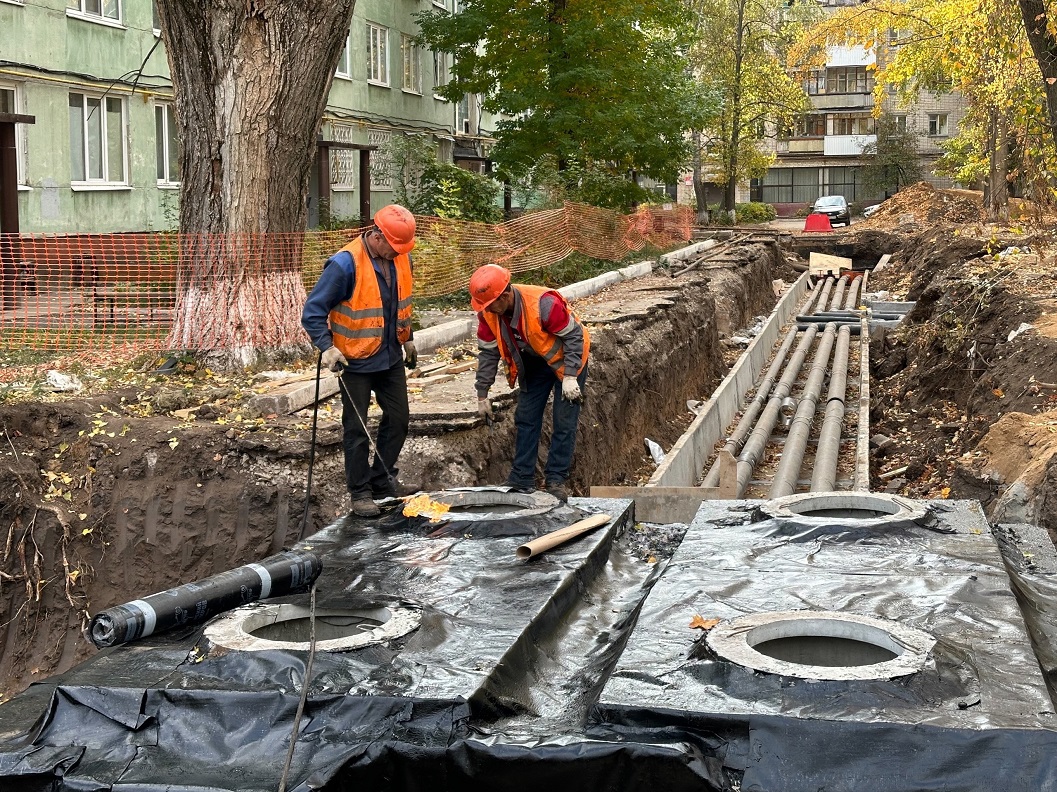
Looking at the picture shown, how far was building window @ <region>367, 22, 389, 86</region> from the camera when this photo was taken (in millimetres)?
29219

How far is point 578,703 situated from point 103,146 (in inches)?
715

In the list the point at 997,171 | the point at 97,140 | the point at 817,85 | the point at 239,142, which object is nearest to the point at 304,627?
the point at 239,142

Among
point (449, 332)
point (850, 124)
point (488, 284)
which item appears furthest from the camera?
point (850, 124)

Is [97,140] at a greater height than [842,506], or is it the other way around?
[97,140]

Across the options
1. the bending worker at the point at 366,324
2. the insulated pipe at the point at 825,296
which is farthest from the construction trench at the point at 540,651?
the insulated pipe at the point at 825,296

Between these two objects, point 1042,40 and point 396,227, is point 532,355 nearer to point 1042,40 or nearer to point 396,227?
point 396,227

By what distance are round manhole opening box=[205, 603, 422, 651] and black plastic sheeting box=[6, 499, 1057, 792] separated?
64mm

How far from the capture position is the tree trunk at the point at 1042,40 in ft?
35.6

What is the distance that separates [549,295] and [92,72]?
14.5 meters

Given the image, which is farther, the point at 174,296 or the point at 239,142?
the point at 174,296

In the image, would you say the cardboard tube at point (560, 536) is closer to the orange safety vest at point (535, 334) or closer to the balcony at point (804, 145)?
the orange safety vest at point (535, 334)

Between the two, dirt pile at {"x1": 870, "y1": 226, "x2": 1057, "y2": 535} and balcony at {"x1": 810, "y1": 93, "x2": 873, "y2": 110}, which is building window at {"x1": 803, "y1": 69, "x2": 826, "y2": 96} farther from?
dirt pile at {"x1": 870, "y1": 226, "x2": 1057, "y2": 535}

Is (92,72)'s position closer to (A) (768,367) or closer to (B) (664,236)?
(A) (768,367)

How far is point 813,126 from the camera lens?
6919 cm
